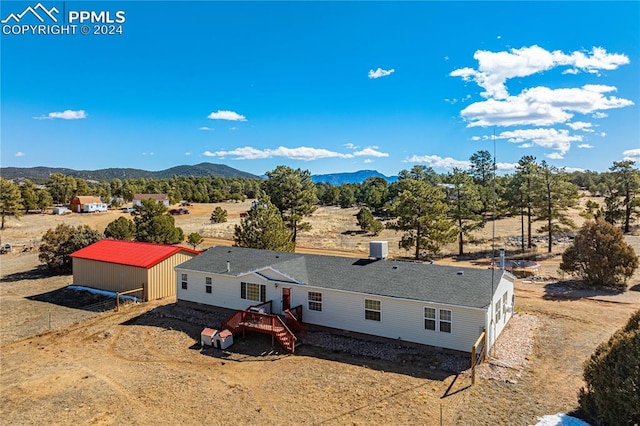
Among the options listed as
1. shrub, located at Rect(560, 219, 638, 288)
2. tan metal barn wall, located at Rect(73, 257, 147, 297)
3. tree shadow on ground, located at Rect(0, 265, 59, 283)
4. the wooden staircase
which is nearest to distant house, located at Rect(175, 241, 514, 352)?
the wooden staircase

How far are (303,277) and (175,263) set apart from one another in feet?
36.5

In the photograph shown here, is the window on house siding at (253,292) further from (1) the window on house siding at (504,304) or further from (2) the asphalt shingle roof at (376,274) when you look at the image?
(1) the window on house siding at (504,304)

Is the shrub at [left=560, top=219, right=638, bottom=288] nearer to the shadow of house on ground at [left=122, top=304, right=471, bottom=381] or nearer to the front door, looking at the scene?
the shadow of house on ground at [left=122, top=304, right=471, bottom=381]

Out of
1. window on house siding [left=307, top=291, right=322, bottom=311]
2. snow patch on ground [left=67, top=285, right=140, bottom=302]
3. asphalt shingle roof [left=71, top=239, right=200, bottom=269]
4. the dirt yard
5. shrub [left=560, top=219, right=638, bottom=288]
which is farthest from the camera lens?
shrub [left=560, top=219, right=638, bottom=288]

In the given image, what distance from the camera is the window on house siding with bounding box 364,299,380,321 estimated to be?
1769 cm

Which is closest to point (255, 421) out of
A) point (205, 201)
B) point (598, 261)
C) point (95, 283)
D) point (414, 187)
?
point (95, 283)

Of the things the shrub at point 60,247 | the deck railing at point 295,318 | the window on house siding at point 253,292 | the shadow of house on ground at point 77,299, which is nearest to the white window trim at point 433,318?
the deck railing at point 295,318

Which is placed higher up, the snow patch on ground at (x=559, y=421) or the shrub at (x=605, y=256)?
the shrub at (x=605, y=256)

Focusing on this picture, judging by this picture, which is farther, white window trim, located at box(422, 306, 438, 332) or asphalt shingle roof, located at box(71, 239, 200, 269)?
asphalt shingle roof, located at box(71, 239, 200, 269)

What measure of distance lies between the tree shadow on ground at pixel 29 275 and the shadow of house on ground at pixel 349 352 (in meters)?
18.8

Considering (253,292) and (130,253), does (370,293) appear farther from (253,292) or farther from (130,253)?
(130,253)

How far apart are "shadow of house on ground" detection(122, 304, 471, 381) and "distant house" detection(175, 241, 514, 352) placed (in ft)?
1.37

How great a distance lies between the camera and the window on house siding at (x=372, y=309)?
17688 mm

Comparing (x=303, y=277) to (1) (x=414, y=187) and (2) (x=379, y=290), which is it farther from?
Answer: (1) (x=414, y=187)
